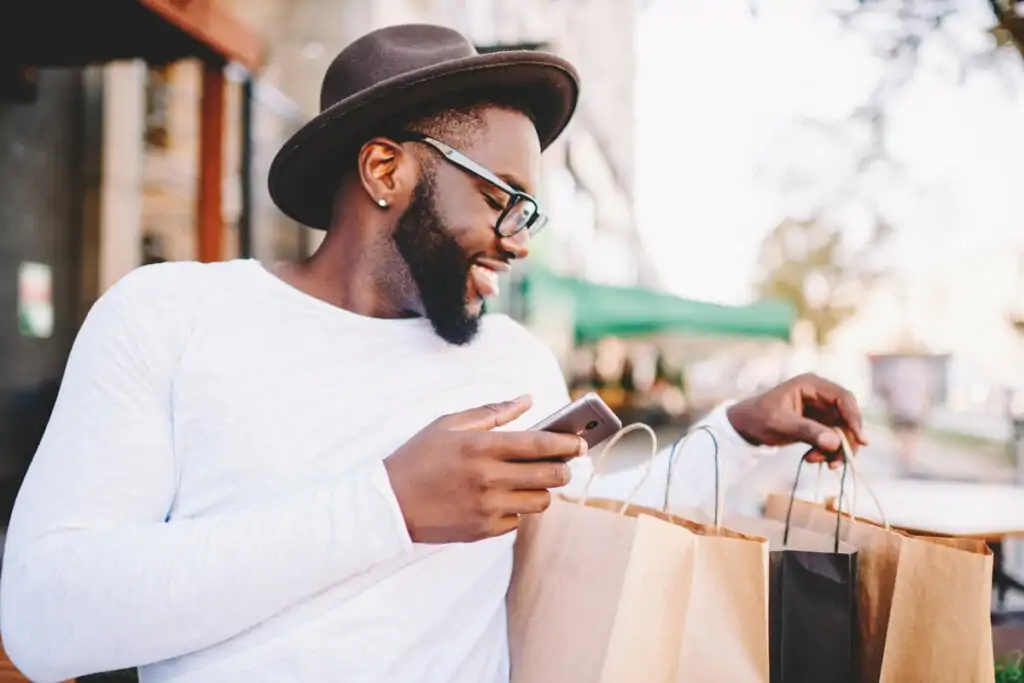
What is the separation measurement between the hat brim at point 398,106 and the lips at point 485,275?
33 centimetres

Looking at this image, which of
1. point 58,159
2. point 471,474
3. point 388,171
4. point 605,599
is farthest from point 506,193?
point 58,159

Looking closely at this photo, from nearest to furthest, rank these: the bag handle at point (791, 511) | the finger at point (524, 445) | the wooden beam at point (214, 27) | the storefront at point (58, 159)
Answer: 1. the finger at point (524, 445)
2. the bag handle at point (791, 511)
3. the wooden beam at point (214, 27)
4. the storefront at point (58, 159)

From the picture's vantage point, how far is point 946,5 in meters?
4.63

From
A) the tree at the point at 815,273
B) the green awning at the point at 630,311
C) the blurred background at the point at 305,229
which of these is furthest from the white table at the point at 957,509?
the tree at the point at 815,273

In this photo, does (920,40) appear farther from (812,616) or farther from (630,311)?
(630,311)

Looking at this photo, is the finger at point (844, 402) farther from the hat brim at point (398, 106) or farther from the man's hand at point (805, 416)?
the hat brim at point (398, 106)

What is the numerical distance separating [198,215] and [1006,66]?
5.02 metres

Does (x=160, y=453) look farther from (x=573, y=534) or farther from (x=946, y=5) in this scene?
(x=946, y=5)

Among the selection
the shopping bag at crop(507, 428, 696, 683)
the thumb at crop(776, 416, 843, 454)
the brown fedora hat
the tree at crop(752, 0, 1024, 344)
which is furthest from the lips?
the tree at crop(752, 0, 1024, 344)

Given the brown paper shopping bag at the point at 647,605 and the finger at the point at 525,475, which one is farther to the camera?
the brown paper shopping bag at the point at 647,605

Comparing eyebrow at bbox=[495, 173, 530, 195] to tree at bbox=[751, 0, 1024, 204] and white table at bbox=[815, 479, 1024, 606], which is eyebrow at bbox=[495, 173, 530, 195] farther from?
tree at bbox=[751, 0, 1024, 204]

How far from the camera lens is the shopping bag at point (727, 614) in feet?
4.45

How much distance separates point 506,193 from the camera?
1535mm

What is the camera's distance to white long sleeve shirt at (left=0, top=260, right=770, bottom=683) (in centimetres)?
115
